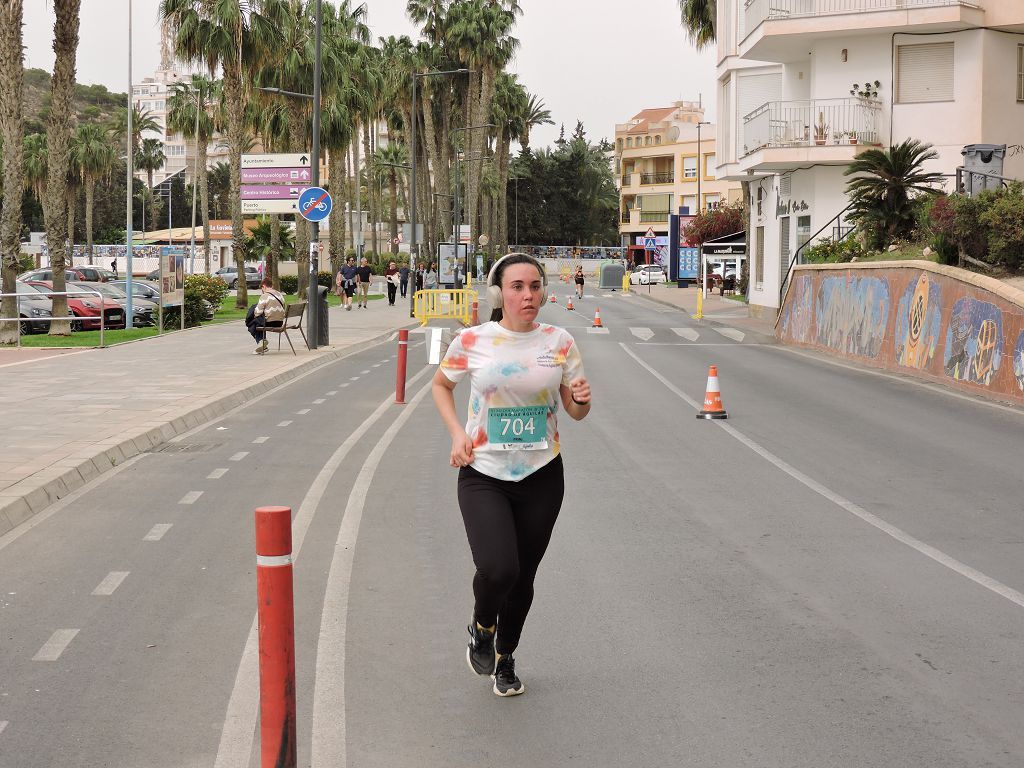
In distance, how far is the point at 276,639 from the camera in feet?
12.6

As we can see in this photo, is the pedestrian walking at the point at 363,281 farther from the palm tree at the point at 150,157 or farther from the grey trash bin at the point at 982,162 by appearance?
the palm tree at the point at 150,157

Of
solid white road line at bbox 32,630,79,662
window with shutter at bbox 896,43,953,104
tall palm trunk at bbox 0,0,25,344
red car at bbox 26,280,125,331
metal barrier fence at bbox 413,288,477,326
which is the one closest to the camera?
solid white road line at bbox 32,630,79,662

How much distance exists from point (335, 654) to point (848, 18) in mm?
30809

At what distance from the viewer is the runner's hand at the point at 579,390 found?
4936 mm

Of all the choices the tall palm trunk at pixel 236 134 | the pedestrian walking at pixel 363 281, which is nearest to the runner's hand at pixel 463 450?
the tall palm trunk at pixel 236 134

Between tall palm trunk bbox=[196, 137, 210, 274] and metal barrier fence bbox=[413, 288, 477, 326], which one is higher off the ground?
tall palm trunk bbox=[196, 137, 210, 274]

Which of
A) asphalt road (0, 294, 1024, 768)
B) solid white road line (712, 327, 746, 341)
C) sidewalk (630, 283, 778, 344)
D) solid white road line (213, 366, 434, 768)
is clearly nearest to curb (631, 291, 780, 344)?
sidewalk (630, 283, 778, 344)

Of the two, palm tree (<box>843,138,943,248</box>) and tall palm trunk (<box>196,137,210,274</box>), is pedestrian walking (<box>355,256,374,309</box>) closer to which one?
tall palm trunk (<box>196,137,210,274</box>)

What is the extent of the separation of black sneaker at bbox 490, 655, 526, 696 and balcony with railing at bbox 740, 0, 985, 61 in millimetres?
30608

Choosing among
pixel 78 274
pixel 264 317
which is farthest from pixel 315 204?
pixel 78 274

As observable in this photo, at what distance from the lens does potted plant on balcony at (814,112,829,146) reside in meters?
33.8

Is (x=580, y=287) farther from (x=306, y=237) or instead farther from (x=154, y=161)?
(x=154, y=161)

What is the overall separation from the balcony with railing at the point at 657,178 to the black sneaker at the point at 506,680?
11766 cm

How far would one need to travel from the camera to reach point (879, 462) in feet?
37.1
